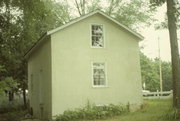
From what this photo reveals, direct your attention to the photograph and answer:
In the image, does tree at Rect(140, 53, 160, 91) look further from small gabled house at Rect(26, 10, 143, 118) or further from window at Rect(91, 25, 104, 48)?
window at Rect(91, 25, 104, 48)

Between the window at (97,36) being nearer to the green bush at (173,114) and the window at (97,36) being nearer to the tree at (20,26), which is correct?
the tree at (20,26)

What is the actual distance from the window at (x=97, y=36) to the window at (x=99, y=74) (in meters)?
1.49

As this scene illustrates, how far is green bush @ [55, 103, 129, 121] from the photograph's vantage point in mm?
17016

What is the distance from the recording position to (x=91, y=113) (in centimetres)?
1752

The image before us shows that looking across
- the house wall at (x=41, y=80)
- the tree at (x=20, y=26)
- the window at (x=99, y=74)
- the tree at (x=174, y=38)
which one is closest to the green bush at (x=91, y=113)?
the house wall at (x=41, y=80)

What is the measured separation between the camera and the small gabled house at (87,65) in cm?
1789

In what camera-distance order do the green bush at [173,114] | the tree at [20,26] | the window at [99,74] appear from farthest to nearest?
the window at [99,74] < the tree at [20,26] < the green bush at [173,114]

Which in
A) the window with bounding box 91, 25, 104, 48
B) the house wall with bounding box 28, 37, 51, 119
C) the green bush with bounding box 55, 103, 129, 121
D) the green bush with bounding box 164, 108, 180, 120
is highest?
the window with bounding box 91, 25, 104, 48

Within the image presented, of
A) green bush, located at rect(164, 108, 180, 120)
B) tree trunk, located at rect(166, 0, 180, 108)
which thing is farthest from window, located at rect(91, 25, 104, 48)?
green bush, located at rect(164, 108, 180, 120)

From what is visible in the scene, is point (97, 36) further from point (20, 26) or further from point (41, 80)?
point (20, 26)

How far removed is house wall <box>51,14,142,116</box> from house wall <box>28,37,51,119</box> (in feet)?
2.89

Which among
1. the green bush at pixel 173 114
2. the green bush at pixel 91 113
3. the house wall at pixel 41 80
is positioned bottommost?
the green bush at pixel 91 113

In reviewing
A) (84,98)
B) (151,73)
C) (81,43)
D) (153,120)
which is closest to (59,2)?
(81,43)

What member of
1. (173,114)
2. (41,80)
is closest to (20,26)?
(41,80)
